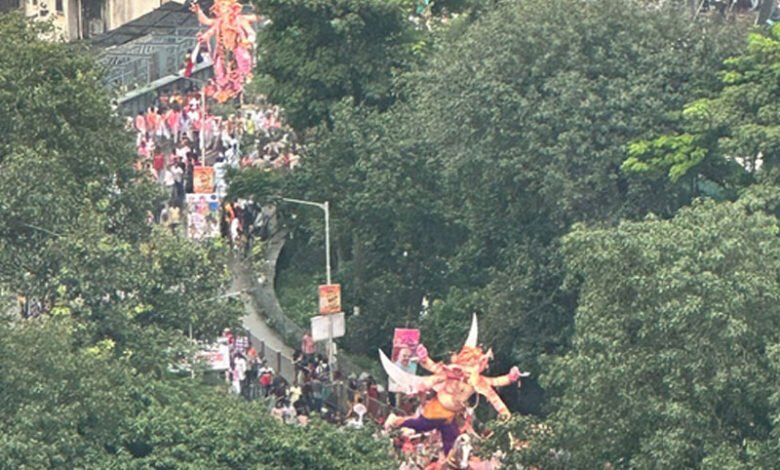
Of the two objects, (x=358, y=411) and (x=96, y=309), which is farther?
(x=358, y=411)

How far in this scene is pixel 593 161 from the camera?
212 ft

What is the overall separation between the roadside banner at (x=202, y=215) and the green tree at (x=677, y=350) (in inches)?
868

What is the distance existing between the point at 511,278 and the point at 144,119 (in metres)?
25.9

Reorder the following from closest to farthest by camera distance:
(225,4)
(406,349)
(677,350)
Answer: (677,350), (406,349), (225,4)

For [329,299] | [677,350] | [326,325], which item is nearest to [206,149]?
[329,299]

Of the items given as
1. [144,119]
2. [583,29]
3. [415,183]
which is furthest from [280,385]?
[144,119]

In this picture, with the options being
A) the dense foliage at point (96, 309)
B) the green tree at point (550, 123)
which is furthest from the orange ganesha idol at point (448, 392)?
the dense foliage at point (96, 309)

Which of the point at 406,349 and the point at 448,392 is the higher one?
the point at 406,349

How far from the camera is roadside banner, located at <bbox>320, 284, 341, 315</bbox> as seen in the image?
69738 mm

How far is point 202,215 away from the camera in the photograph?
77625mm

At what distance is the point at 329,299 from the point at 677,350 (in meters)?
17.9

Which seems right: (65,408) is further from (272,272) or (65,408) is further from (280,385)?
(272,272)

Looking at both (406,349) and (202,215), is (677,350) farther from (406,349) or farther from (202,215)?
(202,215)

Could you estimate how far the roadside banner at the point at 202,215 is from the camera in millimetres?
76512
